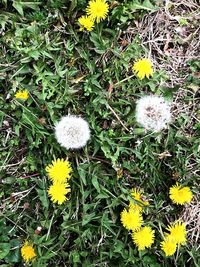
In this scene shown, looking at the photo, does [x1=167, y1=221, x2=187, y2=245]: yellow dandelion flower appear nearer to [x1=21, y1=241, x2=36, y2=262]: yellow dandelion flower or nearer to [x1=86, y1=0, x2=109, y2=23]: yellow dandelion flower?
[x1=21, y1=241, x2=36, y2=262]: yellow dandelion flower

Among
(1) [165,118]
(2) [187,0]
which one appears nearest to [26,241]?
(1) [165,118]

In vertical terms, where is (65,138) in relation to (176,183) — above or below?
above

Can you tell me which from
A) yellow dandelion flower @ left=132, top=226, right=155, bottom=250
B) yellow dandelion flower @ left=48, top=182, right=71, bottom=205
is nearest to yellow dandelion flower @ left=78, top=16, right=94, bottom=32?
yellow dandelion flower @ left=48, top=182, right=71, bottom=205

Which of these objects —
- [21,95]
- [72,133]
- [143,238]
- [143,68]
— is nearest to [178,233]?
[143,238]

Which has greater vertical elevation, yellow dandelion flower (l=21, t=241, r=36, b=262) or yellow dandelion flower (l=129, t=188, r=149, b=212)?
yellow dandelion flower (l=129, t=188, r=149, b=212)

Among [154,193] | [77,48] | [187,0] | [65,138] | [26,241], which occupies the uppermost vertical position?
[187,0]

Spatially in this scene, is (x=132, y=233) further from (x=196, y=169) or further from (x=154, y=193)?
(x=196, y=169)

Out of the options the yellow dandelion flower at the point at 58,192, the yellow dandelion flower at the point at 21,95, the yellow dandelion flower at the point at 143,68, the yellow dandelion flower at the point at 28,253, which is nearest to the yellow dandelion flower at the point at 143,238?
the yellow dandelion flower at the point at 58,192
